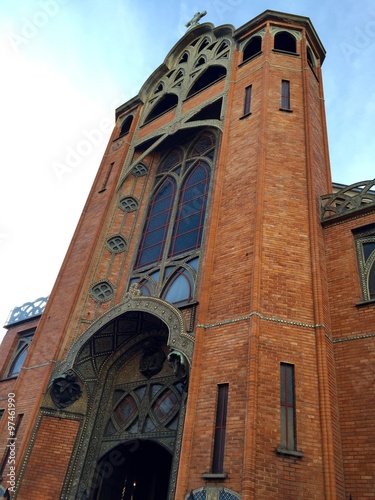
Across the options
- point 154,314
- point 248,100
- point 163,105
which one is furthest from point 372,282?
Result: point 163,105

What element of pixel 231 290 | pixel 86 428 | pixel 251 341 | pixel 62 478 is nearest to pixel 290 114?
pixel 231 290

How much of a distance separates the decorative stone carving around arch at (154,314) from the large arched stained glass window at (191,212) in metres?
2.12

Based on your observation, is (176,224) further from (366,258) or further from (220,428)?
(220,428)

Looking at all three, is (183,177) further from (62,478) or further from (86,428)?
(62,478)

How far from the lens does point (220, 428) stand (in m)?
7.33

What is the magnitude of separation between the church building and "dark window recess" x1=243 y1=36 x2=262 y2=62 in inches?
2.8

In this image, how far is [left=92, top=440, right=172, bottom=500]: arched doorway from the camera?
408 inches

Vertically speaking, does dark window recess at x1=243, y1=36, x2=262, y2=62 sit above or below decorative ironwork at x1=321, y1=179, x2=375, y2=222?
above

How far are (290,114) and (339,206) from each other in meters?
3.26

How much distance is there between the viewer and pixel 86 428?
35.0ft

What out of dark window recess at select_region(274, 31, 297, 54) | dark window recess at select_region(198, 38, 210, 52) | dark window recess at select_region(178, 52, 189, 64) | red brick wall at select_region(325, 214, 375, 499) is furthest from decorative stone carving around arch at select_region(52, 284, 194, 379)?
dark window recess at select_region(178, 52, 189, 64)

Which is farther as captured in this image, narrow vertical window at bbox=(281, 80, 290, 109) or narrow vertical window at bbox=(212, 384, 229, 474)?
narrow vertical window at bbox=(281, 80, 290, 109)

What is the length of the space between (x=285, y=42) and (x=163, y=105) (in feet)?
17.5

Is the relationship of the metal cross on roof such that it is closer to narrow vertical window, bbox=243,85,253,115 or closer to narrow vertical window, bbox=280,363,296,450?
narrow vertical window, bbox=243,85,253,115
